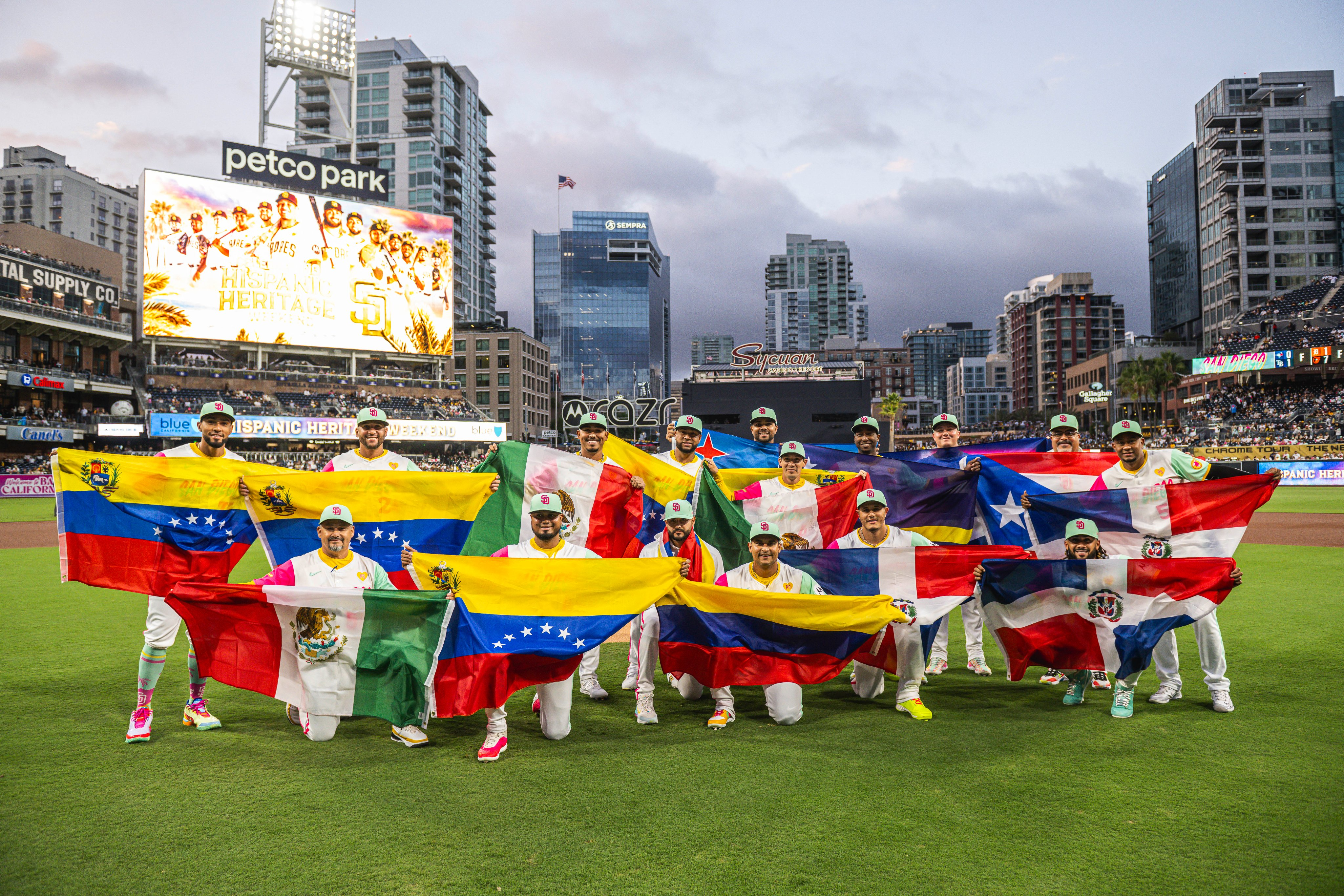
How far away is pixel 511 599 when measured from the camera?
256 inches

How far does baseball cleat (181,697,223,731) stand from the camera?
21.5 ft

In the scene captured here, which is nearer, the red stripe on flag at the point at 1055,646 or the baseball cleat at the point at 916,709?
the baseball cleat at the point at 916,709

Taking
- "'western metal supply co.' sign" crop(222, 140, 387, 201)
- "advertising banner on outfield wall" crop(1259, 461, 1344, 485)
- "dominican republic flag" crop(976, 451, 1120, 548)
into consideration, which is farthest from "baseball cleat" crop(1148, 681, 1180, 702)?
"'western metal supply co.' sign" crop(222, 140, 387, 201)

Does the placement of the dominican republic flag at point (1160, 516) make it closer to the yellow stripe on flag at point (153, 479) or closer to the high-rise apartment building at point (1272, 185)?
the yellow stripe on flag at point (153, 479)

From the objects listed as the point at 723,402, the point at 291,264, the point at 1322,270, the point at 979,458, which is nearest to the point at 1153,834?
the point at 979,458

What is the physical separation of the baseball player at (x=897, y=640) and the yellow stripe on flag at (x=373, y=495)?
12.4 ft

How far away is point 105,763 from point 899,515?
25.8ft

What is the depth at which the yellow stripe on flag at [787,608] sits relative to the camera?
22.6 feet

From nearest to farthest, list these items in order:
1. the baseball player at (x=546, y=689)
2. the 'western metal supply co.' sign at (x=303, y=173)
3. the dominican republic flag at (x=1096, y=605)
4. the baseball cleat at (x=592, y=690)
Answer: the baseball player at (x=546, y=689) < the dominican republic flag at (x=1096, y=605) < the baseball cleat at (x=592, y=690) < the 'western metal supply co.' sign at (x=303, y=173)

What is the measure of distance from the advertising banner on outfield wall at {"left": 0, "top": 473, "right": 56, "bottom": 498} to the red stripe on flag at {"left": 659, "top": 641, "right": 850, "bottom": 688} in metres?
45.1

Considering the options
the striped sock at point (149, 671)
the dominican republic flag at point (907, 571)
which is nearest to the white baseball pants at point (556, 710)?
the dominican republic flag at point (907, 571)

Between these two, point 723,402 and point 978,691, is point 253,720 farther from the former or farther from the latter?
point 723,402

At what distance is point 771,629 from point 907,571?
5.07 ft

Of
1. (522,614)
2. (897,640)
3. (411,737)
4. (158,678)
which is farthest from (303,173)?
(897,640)
